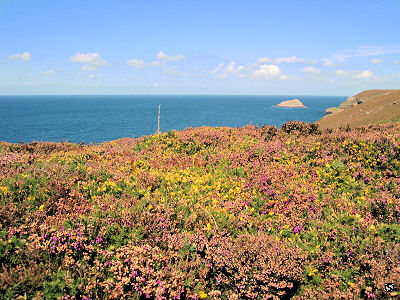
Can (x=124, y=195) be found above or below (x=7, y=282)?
above

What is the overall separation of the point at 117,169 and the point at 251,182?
5.23 meters

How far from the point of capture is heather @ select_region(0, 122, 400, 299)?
15.5 ft

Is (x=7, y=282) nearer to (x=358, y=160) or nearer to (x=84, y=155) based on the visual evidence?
(x=84, y=155)

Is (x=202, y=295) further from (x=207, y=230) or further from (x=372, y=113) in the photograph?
(x=372, y=113)

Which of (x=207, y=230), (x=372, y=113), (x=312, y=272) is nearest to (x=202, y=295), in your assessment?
(x=207, y=230)

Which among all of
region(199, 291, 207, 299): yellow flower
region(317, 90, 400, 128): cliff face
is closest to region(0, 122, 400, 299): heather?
region(199, 291, 207, 299): yellow flower

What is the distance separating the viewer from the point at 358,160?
32.3 ft

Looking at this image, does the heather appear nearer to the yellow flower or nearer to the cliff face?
the yellow flower

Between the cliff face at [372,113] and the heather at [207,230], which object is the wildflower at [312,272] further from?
the cliff face at [372,113]

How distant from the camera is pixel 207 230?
6.35m

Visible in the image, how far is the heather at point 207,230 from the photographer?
4.73 metres

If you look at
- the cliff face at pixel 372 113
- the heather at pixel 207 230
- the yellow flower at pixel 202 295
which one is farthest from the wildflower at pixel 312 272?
the cliff face at pixel 372 113

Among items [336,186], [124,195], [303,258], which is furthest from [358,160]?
[124,195]

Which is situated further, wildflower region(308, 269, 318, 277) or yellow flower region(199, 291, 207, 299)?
wildflower region(308, 269, 318, 277)
